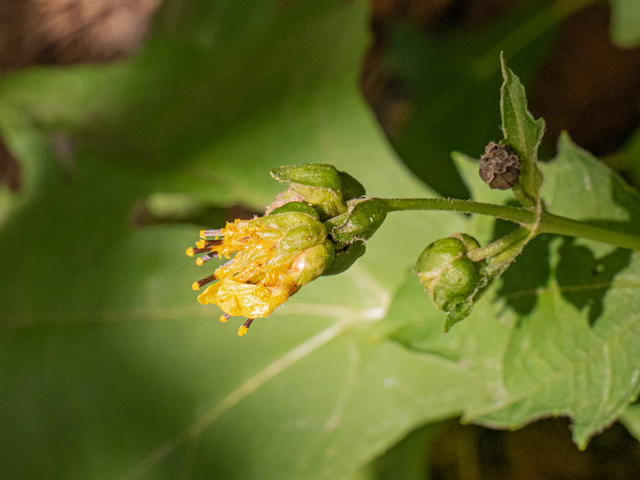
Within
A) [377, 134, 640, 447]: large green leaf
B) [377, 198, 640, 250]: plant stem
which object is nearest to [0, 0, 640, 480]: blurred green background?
[377, 134, 640, 447]: large green leaf

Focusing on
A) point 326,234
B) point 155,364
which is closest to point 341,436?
point 155,364

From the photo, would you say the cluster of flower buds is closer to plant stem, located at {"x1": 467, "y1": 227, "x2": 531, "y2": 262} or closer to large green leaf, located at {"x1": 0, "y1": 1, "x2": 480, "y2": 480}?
plant stem, located at {"x1": 467, "y1": 227, "x2": 531, "y2": 262}

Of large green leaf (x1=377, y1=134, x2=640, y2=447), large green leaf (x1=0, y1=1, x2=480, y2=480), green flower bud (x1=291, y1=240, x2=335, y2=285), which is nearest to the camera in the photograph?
green flower bud (x1=291, y1=240, x2=335, y2=285)

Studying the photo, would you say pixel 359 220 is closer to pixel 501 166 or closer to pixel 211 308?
pixel 501 166

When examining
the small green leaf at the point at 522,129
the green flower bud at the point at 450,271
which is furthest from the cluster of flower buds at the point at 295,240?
the small green leaf at the point at 522,129

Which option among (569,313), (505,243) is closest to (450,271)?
(505,243)

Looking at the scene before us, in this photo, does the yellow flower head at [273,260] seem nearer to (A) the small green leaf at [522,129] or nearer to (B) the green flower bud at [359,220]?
(B) the green flower bud at [359,220]
